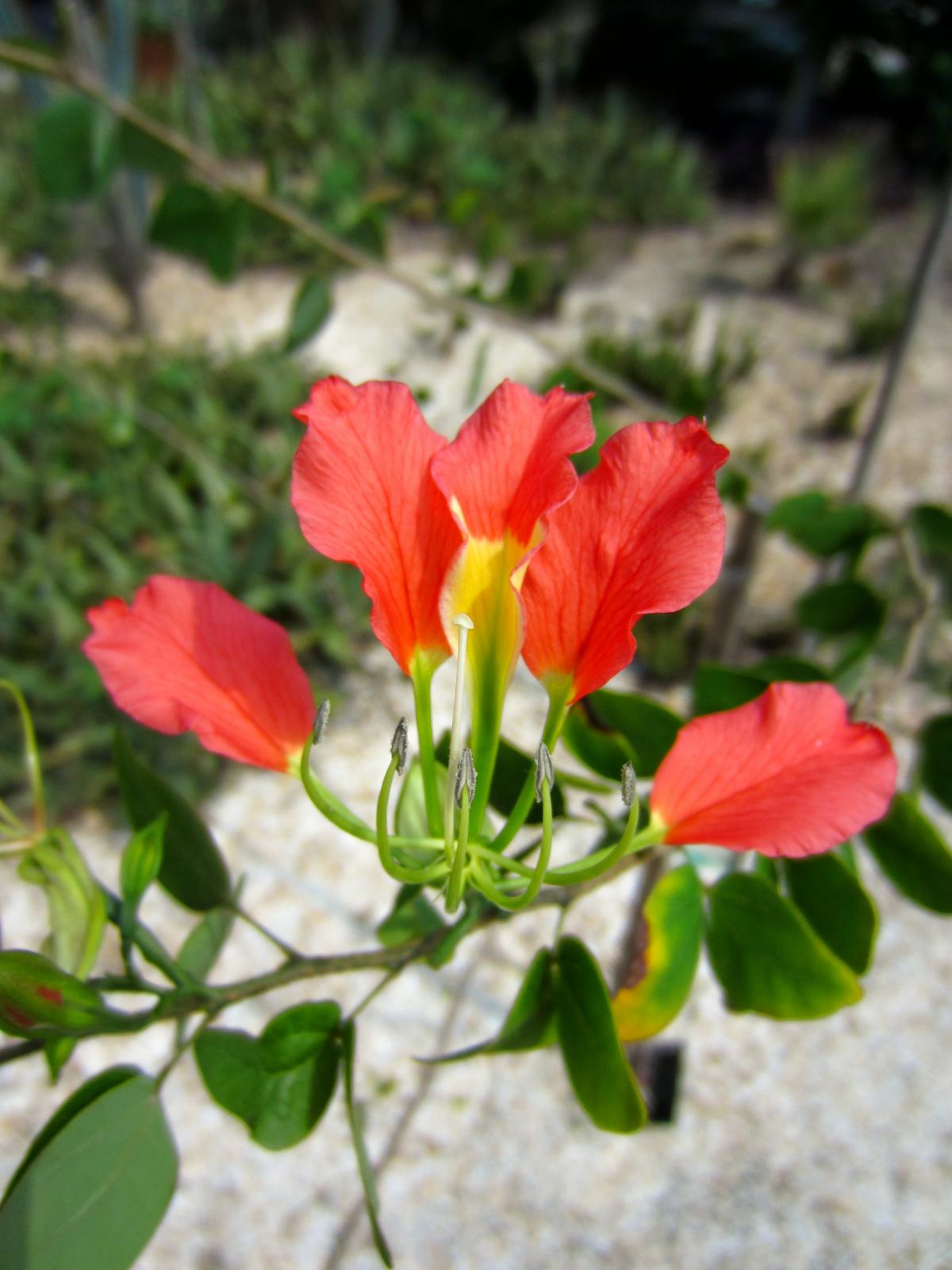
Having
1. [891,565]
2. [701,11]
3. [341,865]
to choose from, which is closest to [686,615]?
[891,565]

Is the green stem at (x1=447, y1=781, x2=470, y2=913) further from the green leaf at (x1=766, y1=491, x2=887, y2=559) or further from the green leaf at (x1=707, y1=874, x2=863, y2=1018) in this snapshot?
the green leaf at (x1=766, y1=491, x2=887, y2=559)

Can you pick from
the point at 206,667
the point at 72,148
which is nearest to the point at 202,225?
the point at 72,148

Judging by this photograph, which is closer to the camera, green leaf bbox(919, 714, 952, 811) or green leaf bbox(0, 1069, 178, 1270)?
green leaf bbox(0, 1069, 178, 1270)

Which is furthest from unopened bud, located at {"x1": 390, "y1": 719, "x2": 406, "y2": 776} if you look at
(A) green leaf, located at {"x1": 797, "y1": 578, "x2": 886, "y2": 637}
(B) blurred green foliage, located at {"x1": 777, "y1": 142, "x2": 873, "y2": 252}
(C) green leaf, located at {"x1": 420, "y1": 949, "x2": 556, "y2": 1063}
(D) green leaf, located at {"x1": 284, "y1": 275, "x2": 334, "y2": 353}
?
A: (B) blurred green foliage, located at {"x1": 777, "y1": 142, "x2": 873, "y2": 252}

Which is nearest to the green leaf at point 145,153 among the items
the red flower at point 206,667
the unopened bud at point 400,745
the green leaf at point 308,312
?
the green leaf at point 308,312

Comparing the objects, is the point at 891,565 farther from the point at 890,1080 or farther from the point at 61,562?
the point at 61,562

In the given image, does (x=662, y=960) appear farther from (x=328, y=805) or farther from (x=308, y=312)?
(x=308, y=312)
